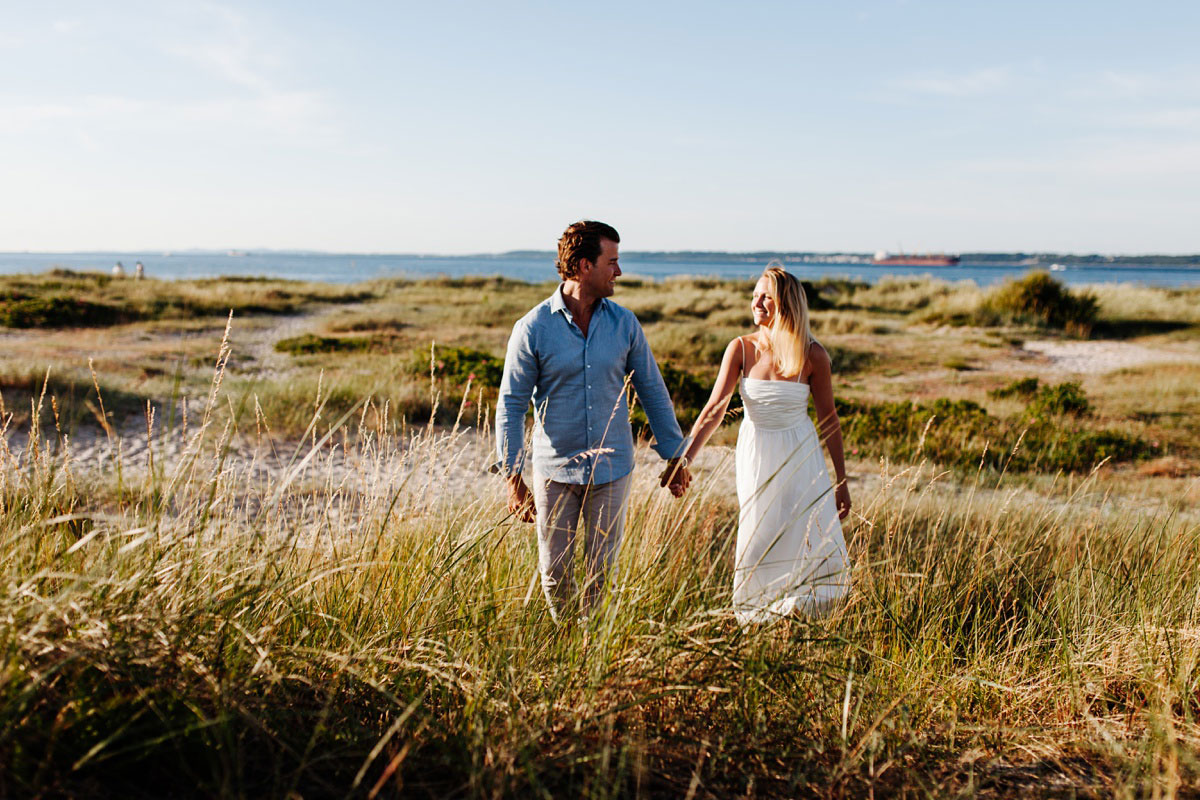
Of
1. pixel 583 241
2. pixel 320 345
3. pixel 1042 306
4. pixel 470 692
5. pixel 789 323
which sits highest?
pixel 583 241

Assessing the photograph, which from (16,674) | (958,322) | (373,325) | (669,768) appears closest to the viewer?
(16,674)

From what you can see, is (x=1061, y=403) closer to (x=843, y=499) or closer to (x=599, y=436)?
(x=843, y=499)

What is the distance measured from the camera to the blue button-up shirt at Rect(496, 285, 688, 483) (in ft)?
11.5

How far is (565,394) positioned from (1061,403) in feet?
36.1

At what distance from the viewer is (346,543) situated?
344cm

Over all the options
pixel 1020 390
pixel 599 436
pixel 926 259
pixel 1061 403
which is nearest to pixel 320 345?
pixel 1020 390

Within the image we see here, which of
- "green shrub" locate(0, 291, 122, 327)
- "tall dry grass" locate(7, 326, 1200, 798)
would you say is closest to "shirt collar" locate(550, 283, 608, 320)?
"tall dry grass" locate(7, 326, 1200, 798)

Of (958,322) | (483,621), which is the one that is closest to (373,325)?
(958,322)

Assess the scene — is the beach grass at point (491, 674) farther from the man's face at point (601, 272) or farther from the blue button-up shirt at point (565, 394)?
the man's face at point (601, 272)

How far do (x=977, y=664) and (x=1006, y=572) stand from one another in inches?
81.2

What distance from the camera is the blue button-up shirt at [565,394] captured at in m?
3.49

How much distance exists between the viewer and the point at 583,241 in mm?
3439

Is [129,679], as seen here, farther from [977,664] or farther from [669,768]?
[977,664]

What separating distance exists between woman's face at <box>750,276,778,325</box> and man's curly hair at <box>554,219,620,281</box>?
912 mm
